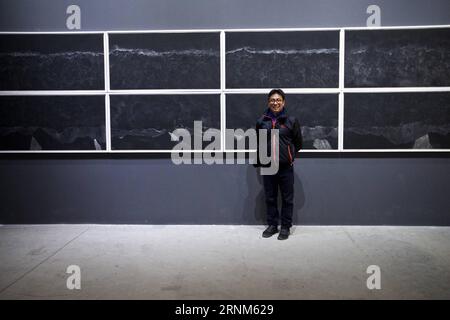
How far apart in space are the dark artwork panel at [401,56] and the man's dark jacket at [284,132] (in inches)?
37.2

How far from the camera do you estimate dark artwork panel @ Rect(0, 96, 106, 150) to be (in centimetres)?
469

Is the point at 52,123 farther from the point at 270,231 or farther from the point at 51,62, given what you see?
the point at 270,231

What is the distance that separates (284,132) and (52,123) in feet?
8.76

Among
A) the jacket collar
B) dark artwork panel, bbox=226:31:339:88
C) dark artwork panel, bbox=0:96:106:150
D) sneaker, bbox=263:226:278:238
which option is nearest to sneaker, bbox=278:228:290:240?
sneaker, bbox=263:226:278:238

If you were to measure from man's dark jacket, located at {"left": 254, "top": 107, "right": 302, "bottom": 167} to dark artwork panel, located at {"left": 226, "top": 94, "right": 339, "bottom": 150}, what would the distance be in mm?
341

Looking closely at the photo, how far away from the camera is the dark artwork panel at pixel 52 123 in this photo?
4691 mm

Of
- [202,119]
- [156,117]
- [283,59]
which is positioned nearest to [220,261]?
[202,119]

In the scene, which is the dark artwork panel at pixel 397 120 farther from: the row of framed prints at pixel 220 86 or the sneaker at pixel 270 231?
the sneaker at pixel 270 231

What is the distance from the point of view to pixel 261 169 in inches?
178

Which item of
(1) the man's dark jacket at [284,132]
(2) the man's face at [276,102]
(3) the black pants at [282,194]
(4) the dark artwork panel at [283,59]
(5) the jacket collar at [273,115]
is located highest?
(4) the dark artwork panel at [283,59]

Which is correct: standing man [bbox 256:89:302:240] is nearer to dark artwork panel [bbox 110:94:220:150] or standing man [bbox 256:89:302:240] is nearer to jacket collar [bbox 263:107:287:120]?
jacket collar [bbox 263:107:287:120]

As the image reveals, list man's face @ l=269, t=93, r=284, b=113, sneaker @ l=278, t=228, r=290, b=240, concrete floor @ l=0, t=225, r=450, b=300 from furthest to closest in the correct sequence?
sneaker @ l=278, t=228, r=290, b=240 < man's face @ l=269, t=93, r=284, b=113 < concrete floor @ l=0, t=225, r=450, b=300

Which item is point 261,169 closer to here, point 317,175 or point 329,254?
point 317,175

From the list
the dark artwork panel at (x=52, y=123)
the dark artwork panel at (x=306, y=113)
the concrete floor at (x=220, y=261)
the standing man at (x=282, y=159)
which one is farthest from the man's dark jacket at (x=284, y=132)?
the dark artwork panel at (x=52, y=123)
